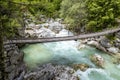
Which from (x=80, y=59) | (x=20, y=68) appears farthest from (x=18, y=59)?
(x=80, y=59)

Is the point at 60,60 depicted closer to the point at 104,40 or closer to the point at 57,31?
the point at 104,40

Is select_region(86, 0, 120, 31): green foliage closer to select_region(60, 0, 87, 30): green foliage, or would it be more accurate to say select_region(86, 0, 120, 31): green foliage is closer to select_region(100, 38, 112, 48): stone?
select_region(60, 0, 87, 30): green foliage

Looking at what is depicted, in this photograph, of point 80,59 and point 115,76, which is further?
point 80,59

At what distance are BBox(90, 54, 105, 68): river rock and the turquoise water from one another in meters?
0.35

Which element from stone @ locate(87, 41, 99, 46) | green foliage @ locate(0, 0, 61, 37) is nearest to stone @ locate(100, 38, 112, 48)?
stone @ locate(87, 41, 99, 46)

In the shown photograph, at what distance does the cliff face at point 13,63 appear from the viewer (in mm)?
12148

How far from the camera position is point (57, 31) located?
23656 mm

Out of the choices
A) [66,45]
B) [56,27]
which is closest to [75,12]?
[56,27]

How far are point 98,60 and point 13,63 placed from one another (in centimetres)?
723

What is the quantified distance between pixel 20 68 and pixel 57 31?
11.2m

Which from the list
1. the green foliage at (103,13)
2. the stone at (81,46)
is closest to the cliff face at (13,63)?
the stone at (81,46)

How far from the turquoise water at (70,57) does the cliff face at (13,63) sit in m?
2.03

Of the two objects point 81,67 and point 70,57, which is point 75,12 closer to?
point 70,57

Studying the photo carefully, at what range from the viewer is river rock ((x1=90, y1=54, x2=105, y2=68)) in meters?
16.1
